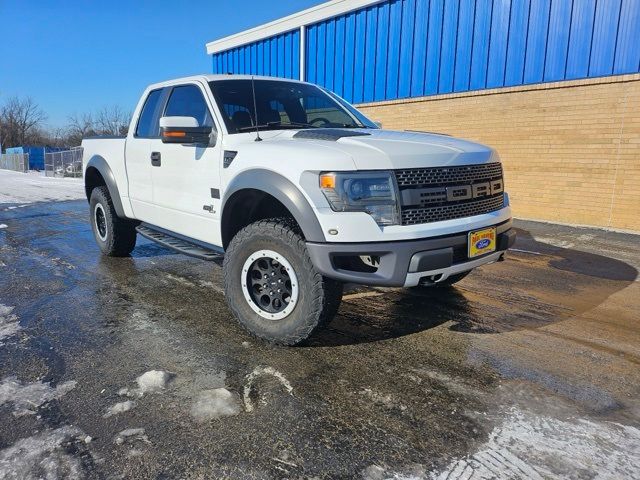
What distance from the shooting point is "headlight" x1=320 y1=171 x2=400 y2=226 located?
2.83m

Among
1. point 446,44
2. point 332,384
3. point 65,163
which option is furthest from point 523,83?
point 65,163

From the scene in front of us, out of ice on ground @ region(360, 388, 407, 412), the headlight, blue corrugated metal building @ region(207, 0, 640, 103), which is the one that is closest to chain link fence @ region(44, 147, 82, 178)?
blue corrugated metal building @ region(207, 0, 640, 103)

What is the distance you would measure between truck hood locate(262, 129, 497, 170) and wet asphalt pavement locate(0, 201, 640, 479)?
1.32 m

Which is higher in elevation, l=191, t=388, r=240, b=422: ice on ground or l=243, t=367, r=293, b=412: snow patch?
l=243, t=367, r=293, b=412: snow patch

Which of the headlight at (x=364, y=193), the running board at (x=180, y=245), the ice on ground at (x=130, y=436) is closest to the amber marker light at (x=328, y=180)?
the headlight at (x=364, y=193)

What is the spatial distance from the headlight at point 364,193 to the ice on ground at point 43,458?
185 cm

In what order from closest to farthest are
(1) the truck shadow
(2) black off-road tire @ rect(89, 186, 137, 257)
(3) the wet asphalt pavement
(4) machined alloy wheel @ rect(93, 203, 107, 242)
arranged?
1. (3) the wet asphalt pavement
2. (1) the truck shadow
3. (2) black off-road tire @ rect(89, 186, 137, 257)
4. (4) machined alloy wheel @ rect(93, 203, 107, 242)

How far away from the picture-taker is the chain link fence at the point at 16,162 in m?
35.3

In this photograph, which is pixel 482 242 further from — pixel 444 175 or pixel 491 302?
pixel 491 302

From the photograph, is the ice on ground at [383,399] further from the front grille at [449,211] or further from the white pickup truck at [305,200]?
the front grille at [449,211]

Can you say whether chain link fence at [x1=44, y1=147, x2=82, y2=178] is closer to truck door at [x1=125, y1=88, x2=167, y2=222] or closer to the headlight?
truck door at [x1=125, y1=88, x2=167, y2=222]

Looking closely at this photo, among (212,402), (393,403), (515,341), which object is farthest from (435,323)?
(212,402)

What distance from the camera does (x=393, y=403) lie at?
8.43 ft

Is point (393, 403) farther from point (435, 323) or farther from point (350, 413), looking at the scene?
point (435, 323)
